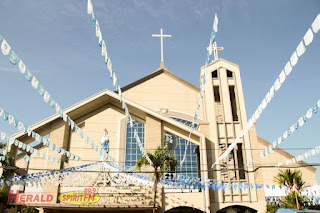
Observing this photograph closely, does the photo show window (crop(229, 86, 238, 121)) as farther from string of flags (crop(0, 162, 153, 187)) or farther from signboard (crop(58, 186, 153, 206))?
signboard (crop(58, 186, 153, 206))

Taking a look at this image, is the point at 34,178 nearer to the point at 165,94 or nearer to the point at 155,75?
the point at 165,94

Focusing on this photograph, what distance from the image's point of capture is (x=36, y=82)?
11.0 m

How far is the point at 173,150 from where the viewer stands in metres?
31.4

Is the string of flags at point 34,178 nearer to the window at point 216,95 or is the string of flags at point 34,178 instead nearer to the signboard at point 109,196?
the signboard at point 109,196

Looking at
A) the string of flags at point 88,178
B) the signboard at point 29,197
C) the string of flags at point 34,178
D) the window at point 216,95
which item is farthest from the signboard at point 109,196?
the window at point 216,95

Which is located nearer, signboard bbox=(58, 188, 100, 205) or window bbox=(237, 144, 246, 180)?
signboard bbox=(58, 188, 100, 205)

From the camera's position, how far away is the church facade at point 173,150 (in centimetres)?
2220

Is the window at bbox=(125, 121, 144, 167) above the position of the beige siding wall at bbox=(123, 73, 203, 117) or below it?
below

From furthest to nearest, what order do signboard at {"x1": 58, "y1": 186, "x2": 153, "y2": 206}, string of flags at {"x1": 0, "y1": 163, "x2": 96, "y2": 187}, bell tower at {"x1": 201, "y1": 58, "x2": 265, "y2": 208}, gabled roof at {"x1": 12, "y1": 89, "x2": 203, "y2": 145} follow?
gabled roof at {"x1": 12, "y1": 89, "x2": 203, "y2": 145}
bell tower at {"x1": 201, "y1": 58, "x2": 265, "y2": 208}
signboard at {"x1": 58, "y1": 186, "x2": 153, "y2": 206}
string of flags at {"x1": 0, "y1": 163, "x2": 96, "y2": 187}

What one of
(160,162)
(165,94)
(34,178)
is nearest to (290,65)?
(160,162)

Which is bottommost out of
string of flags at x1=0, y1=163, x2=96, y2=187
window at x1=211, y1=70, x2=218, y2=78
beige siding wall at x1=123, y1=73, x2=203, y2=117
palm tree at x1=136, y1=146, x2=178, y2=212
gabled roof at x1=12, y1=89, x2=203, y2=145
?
string of flags at x1=0, y1=163, x2=96, y2=187

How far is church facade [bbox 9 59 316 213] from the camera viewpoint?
22.2 metres

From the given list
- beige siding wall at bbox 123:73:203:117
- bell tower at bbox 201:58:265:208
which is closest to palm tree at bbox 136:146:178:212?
bell tower at bbox 201:58:265:208

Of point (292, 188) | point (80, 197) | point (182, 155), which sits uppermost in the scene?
point (182, 155)
